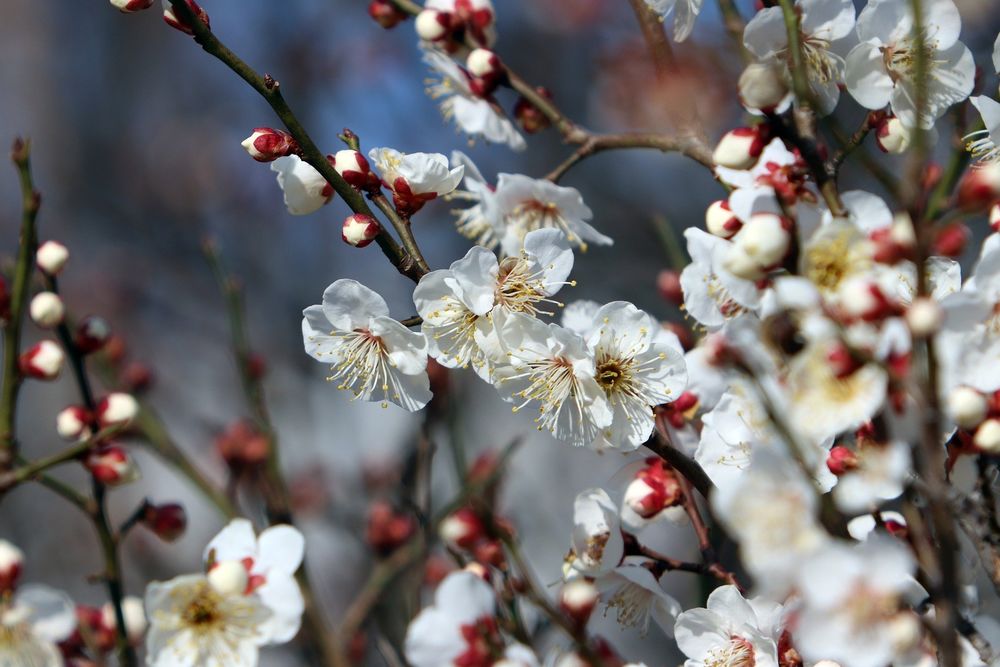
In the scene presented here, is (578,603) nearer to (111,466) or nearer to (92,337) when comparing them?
(111,466)

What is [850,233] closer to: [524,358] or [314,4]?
[524,358]

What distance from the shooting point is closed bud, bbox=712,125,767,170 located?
1.20 meters

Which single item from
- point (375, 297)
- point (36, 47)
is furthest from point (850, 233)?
point (36, 47)

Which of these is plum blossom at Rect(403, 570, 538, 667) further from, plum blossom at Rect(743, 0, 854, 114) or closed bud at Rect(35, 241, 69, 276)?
closed bud at Rect(35, 241, 69, 276)

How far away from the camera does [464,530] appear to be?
1.17 metres

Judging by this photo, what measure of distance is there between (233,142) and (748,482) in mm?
6261

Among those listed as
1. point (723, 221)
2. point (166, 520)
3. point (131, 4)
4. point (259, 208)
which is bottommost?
point (259, 208)

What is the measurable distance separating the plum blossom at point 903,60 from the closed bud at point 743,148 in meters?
0.22

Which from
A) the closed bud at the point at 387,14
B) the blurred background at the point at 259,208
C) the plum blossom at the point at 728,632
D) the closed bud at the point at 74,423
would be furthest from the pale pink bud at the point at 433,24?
the blurred background at the point at 259,208

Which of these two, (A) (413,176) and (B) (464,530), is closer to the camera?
(B) (464,530)

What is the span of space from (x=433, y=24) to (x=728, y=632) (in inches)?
45.8

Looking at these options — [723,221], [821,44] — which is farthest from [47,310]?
[821,44]

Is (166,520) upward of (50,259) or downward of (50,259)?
downward

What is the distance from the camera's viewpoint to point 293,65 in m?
6.23
